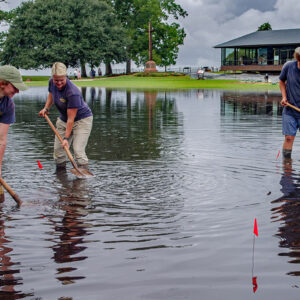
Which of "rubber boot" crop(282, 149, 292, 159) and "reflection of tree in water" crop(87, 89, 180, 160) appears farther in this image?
"reflection of tree in water" crop(87, 89, 180, 160)

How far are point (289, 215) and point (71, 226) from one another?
2.34 m

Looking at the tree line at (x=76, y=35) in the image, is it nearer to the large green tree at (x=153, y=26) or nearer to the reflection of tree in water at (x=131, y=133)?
the large green tree at (x=153, y=26)

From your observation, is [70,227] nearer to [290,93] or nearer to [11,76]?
[11,76]

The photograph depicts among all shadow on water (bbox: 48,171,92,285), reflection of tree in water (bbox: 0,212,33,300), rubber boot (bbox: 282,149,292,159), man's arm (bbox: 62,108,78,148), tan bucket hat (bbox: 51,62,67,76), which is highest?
tan bucket hat (bbox: 51,62,67,76)

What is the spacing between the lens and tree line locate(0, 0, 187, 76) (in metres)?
68.4

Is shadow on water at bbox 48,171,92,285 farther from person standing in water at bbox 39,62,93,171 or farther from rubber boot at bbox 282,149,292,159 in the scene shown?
rubber boot at bbox 282,149,292,159

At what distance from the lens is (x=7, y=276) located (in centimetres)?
395

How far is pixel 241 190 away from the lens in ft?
22.6

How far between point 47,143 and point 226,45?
57.0 m

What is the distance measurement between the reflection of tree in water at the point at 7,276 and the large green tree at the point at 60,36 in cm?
6401

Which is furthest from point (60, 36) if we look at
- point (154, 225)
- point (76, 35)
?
point (154, 225)

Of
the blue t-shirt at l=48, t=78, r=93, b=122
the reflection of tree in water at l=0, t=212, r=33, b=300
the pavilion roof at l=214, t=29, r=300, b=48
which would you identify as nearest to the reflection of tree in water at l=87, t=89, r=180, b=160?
the blue t-shirt at l=48, t=78, r=93, b=122

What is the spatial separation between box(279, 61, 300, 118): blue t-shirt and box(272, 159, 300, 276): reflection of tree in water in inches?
57.9

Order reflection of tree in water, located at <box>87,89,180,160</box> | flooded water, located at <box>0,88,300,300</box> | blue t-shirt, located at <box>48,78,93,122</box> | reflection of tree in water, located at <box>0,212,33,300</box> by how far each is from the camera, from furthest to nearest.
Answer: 1. reflection of tree in water, located at <box>87,89,180,160</box>
2. blue t-shirt, located at <box>48,78,93,122</box>
3. flooded water, located at <box>0,88,300,300</box>
4. reflection of tree in water, located at <box>0,212,33,300</box>
